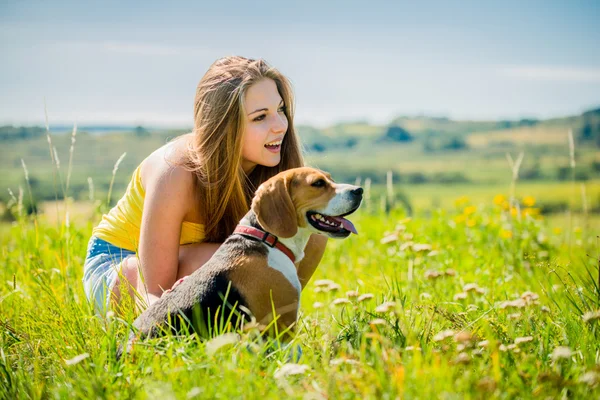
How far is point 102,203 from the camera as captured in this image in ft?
21.9

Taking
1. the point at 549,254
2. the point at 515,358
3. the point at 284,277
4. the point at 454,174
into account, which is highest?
the point at 284,277

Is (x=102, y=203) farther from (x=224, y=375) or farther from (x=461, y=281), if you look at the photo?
(x=224, y=375)

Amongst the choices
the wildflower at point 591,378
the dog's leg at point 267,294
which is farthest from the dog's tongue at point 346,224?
the wildflower at point 591,378

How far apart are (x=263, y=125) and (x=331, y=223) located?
1.06m

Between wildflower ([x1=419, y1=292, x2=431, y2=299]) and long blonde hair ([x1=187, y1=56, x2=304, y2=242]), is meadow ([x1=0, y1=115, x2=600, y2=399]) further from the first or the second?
long blonde hair ([x1=187, y1=56, x2=304, y2=242])

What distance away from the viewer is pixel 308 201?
11.7 feet

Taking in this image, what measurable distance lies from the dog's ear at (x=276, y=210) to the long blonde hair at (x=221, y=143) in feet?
2.46

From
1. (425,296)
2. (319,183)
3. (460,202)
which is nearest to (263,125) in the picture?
(319,183)

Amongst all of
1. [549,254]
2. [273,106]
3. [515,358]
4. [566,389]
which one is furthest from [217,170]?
[549,254]

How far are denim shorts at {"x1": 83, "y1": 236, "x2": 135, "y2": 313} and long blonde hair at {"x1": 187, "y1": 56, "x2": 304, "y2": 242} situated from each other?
0.72 m

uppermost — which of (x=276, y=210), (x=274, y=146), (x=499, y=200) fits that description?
(x=274, y=146)

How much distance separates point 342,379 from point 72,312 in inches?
75.9

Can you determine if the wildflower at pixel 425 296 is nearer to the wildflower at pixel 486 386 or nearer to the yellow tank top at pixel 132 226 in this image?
the yellow tank top at pixel 132 226

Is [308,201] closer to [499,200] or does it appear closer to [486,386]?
[486,386]
